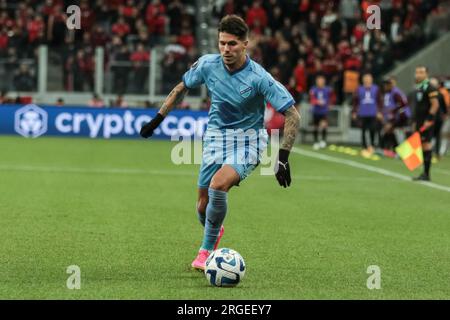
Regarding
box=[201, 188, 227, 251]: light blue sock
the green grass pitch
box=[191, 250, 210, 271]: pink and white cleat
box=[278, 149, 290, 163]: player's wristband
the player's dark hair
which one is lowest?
the green grass pitch

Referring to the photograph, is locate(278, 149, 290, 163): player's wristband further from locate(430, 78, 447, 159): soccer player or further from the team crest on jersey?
locate(430, 78, 447, 159): soccer player

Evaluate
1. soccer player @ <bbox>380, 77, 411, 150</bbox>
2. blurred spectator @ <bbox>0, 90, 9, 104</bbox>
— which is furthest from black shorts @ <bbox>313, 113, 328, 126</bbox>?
blurred spectator @ <bbox>0, 90, 9, 104</bbox>

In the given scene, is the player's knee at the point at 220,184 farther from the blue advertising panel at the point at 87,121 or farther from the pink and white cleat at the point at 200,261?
the blue advertising panel at the point at 87,121

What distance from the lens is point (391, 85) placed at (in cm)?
2670

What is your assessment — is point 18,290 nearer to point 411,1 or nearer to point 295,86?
point 295,86

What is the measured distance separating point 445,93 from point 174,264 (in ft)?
64.0

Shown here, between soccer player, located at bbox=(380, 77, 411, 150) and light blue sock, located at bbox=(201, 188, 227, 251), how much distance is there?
1764cm

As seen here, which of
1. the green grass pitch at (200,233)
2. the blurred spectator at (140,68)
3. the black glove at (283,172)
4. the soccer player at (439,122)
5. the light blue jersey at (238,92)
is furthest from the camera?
the blurred spectator at (140,68)

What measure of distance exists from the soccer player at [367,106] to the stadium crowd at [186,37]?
356 centimetres

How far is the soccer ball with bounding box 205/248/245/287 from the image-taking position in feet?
27.4

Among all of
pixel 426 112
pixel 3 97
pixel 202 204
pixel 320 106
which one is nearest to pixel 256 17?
pixel 320 106

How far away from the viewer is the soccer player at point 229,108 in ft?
29.0

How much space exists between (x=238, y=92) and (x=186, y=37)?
83.7 ft

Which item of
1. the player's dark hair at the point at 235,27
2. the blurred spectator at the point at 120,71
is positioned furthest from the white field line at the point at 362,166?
the player's dark hair at the point at 235,27
